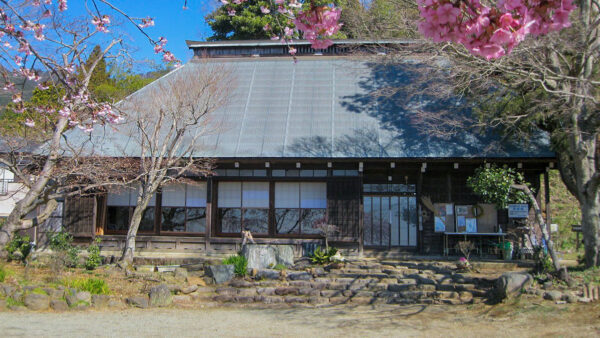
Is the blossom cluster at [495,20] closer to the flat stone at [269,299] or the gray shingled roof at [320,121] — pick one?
the flat stone at [269,299]

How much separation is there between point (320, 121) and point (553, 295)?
882 centimetres

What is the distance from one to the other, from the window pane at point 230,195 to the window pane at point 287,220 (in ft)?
4.27

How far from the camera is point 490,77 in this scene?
12.1 m

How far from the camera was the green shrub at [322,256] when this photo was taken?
13.0m

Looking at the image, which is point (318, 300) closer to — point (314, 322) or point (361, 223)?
point (314, 322)

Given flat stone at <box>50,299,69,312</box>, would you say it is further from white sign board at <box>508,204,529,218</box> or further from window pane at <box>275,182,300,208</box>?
white sign board at <box>508,204,529,218</box>

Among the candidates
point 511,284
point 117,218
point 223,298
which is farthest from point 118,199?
point 511,284

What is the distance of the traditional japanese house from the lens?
14.4m

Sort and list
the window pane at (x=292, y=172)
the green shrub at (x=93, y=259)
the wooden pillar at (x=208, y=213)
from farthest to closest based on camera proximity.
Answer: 1. the window pane at (x=292, y=172)
2. the wooden pillar at (x=208, y=213)
3. the green shrub at (x=93, y=259)

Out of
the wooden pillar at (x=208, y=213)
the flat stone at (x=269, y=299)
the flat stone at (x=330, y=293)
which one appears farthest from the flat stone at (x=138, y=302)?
the wooden pillar at (x=208, y=213)

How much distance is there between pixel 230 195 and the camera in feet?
50.5

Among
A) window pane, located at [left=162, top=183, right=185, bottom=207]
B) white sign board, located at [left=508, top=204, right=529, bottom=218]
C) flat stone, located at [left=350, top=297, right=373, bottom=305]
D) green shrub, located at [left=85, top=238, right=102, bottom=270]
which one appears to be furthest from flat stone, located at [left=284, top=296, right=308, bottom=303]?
white sign board, located at [left=508, top=204, right=529, bottom=218]

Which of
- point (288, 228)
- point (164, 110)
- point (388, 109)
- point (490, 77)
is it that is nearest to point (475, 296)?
point (490, 77)

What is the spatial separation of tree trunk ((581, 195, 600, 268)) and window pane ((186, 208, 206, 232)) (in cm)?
1054
